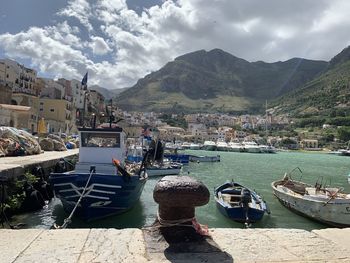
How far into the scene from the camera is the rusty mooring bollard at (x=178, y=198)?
178 inches

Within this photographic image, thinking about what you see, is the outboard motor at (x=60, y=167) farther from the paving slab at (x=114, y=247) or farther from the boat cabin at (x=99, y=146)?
the paving slab at (x=114, y=247)

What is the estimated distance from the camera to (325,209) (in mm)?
16672

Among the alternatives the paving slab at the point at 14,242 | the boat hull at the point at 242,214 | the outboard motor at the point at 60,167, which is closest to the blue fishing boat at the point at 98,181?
the boat hull at the point at 242,214

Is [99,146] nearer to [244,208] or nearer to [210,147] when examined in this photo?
[244,208]

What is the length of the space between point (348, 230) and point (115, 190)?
36.1ft

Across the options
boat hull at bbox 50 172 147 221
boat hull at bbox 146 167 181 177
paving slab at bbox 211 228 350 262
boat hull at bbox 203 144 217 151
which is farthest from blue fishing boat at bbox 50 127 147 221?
boat hull at bbox 203 144 217 151

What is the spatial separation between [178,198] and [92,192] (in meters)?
10.9

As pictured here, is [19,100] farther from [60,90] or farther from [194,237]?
[194,237]

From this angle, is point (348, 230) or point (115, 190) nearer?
point (348, 230)

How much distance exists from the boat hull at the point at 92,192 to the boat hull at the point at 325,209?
8580mm

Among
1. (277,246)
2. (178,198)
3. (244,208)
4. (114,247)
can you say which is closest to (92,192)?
(244,208)

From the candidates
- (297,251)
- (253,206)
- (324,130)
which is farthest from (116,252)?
(324,130)

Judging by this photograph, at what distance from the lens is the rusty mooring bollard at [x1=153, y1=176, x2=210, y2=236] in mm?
4531

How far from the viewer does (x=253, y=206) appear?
17203 millimetres
